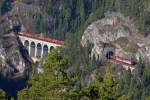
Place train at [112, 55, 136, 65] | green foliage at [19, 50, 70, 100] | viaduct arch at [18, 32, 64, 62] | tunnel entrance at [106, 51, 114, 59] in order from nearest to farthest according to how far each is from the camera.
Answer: green foliage at [19, 50, 70, 100], train at [112, 55, 136, 65], tunnel entrance at [106, 51, 114, 59], viaduct arch at [18, 32, 64, 62]

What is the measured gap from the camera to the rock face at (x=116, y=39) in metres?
137

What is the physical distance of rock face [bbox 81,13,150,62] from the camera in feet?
451

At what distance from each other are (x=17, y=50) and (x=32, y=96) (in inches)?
4544

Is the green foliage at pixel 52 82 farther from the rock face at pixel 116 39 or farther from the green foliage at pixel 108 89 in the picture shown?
the rock face at pixel 116 39

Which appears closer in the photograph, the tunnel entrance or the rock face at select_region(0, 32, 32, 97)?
the rock face at select_region(0, 32, 32, 97)

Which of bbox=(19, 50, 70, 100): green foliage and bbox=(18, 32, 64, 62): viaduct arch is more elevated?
bbox=(19, 50, 70, 100): green foliage

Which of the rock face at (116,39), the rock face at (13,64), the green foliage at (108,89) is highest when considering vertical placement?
the green foliage at (108,89)

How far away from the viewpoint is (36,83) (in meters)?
34.5

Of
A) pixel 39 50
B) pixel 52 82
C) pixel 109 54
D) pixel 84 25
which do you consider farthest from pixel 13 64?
pixel 52 82

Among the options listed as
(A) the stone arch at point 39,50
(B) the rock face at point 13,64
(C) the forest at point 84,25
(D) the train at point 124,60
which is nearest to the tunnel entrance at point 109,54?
(D) the train at point 124,60

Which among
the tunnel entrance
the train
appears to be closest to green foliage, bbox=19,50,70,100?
the train

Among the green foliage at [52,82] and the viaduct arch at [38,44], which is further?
the viaduct arch at [38,44]

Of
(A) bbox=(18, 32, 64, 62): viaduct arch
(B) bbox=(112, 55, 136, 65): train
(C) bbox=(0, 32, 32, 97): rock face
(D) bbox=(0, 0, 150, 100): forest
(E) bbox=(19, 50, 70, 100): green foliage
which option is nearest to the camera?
(E) bbox=(19, 50, 70, 100): green foliage

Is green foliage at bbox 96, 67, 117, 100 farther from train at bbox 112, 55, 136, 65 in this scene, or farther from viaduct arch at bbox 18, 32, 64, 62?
viaduct arch at bbox 18, 32, 64, 62
